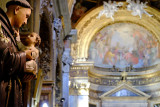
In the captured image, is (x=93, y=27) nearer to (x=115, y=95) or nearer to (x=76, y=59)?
(x=76, y=59)

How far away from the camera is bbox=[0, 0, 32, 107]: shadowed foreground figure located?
203 cm

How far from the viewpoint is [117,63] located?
2295 cm

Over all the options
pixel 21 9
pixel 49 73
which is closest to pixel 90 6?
pixel 49 73

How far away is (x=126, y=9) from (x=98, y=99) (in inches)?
278

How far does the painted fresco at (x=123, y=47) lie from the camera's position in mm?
22156

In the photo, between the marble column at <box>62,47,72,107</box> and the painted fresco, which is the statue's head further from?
the painted fresco

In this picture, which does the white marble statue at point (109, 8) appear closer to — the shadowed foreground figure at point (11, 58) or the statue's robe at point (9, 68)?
the shadowed foreground figure at point (11, 58)

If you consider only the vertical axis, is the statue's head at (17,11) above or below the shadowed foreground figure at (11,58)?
above

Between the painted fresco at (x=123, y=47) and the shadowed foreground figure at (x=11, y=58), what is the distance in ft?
64.7

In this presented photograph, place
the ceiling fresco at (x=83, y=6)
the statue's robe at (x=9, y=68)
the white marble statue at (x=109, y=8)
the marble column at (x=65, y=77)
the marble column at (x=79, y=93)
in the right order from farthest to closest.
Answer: the white marble statue at (x=109, y=8) → the ceiling fresco at (x=83, y=6) → the marble column at (x=79, y=93) → the marble column at (x=65, y=77) → the statue's robe at (x=9, y=68)

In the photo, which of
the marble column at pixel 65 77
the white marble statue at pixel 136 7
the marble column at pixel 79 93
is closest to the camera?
the marble column at pixel 65 77

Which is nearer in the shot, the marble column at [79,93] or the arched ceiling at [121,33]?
the marble column at [79,93]

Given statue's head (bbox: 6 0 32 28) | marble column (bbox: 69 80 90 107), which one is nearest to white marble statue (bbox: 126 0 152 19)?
marble column (bbox: 69 80 90 107)

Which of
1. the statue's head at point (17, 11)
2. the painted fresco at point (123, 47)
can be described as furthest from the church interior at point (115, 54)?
the statue's head at point (17, 11)
